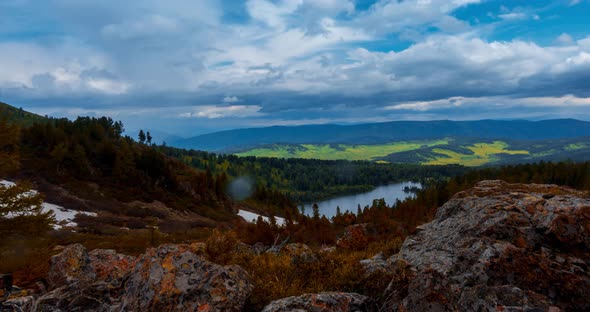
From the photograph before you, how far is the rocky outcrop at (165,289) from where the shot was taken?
5879 mm

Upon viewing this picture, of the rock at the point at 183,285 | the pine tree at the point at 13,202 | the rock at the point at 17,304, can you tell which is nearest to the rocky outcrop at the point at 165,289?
the rock at the point at 183,285

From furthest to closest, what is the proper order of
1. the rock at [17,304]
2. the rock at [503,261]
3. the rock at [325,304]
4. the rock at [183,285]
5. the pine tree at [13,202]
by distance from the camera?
the pine tree at [13,202] → the rock at [17,304] → the rock at [183,285] → the rock at [325,304] → the rock at [503,261]

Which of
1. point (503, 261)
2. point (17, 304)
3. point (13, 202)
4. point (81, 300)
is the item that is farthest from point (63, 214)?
point (503, 261)

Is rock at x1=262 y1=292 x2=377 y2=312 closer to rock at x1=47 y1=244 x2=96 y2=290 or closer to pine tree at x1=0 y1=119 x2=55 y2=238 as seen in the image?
rock at x1=47 y1=244 x2=96 y2=290

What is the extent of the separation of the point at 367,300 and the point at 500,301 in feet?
7.50

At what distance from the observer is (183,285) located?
6.09 metres

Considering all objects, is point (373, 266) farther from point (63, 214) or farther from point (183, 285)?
point (63, 214)

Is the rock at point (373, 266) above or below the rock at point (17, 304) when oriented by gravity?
above

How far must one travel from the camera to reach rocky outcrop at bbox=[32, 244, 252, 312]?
588 centimetres

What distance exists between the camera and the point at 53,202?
149 ft

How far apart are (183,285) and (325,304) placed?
270 centimetres

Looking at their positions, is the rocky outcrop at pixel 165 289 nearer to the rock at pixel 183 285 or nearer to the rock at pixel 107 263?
the rock at pixel 183 285

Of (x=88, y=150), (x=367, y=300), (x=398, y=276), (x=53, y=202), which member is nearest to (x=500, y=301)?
(x=398, y=276)

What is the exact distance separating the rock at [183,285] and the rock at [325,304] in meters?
0.78
